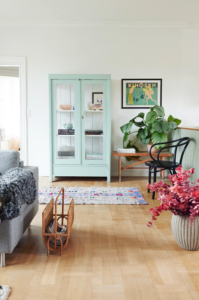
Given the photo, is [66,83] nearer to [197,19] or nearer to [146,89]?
[146,89]

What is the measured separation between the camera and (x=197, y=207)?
1848mm

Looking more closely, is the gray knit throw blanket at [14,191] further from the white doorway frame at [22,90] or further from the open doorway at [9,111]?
the open doorway at [9,111]

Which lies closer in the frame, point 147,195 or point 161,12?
point 147,195

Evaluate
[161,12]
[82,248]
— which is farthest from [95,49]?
[82,248]

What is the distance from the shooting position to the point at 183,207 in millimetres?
1925

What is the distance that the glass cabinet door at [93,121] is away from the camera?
4.29 meters

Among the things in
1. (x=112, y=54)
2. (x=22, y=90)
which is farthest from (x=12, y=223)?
(x=112, y=54)

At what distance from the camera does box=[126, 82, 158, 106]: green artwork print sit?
4.71 metres

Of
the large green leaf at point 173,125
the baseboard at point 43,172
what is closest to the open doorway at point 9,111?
the baseboard at point 43,172

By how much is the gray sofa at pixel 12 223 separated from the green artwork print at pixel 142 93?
2810mm

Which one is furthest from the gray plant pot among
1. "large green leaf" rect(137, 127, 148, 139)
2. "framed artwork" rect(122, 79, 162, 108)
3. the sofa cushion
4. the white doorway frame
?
the white doorway frame

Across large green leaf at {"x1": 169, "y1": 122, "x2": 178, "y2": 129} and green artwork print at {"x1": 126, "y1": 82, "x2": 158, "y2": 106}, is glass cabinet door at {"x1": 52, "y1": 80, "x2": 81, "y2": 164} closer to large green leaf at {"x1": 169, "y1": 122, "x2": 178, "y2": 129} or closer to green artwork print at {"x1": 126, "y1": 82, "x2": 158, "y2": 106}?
green artwork print at {"x1": 126, "y1": 82, "x2": 158, "y2": 106}

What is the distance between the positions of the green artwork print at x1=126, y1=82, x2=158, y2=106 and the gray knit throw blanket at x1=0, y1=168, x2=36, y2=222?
3.05m

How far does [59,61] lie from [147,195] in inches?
109
